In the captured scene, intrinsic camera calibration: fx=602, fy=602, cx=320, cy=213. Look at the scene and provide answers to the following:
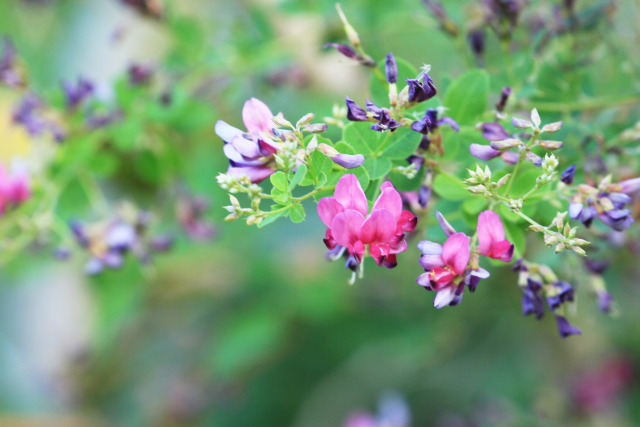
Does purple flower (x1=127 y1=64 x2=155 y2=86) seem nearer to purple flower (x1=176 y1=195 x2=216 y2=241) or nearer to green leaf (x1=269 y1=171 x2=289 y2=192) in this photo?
purple flower (x1=176 y1=195 x2=216 y2=241)

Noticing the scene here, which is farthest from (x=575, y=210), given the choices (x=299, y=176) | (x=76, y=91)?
(x=76, y=91)

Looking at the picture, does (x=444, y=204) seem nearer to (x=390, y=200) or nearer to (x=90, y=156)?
(x=390, y=200)

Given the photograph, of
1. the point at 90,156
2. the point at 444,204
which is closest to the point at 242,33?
the point at 90,156

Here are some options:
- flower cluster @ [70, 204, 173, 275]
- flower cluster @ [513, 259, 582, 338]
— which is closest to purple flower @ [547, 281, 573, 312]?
flower cluster @ [513, 259, 582, 338]

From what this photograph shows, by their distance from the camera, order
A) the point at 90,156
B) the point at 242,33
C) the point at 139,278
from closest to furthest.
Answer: the point at 90,156 < the point at 242,33 < the point at 139,278

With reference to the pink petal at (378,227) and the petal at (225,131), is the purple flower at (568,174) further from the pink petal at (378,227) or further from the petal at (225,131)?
the petal at (225,131)

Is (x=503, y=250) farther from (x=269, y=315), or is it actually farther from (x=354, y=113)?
(x=269, y=315)

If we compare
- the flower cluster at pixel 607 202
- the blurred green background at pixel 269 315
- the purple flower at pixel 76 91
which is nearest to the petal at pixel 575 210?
the flower cluster at pixel 607 202
